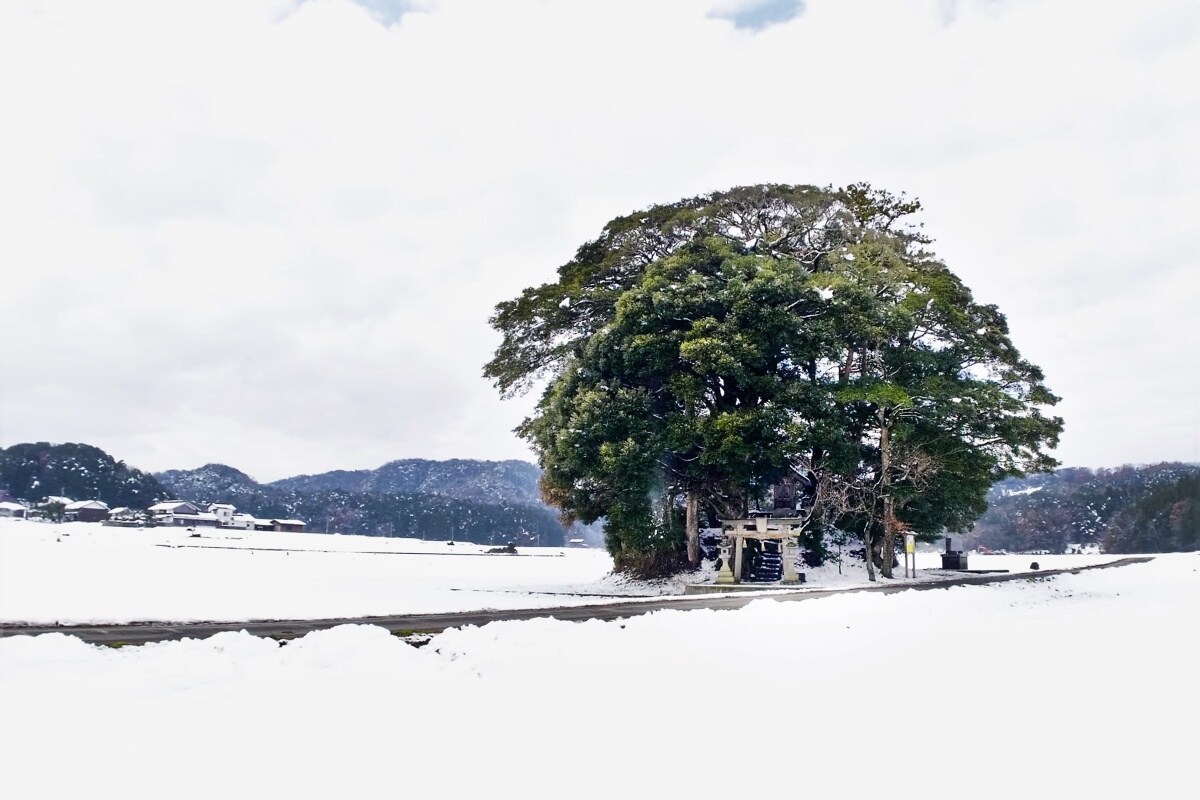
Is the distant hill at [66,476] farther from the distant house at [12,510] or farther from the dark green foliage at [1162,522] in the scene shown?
the dark green foliage at [1162,522]

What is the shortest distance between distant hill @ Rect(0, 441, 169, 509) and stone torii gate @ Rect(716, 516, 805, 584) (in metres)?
102

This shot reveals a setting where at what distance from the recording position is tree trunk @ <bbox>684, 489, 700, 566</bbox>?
2677cm

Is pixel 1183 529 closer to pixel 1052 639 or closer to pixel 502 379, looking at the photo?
pixel 502 379

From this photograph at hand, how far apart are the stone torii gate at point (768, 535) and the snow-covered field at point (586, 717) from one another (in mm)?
14032

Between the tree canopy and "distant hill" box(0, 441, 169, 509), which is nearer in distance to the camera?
the tree canopy

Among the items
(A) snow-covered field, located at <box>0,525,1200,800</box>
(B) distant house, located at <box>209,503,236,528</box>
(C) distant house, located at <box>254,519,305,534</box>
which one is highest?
(A) snow-covered field, located at <box>0,525,1200,800</box>

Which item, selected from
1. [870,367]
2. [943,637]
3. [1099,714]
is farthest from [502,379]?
[1099,714]

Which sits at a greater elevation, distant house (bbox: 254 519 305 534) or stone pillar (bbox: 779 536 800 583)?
stone pillar (bbox: 779 536 800 583)

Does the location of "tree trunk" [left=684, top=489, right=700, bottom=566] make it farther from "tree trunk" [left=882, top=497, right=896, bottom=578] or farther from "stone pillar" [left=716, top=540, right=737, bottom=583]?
"tree trunk" [left=882, top=497, right=896, bottom=578]

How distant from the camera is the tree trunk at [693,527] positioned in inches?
1054

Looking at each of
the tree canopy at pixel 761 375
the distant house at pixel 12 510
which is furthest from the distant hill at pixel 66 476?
the tree canopy at pixel 761 375

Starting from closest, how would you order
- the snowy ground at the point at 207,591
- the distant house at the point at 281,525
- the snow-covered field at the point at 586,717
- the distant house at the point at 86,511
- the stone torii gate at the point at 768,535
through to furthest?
1. the snow-covered field at the point at 586,717
2. the snowy ground at the point at 207,591
3. the stone torii gate at the point at 768,535
4. the distant house at the point at 86,511
5. the distant house at the point at 281,525

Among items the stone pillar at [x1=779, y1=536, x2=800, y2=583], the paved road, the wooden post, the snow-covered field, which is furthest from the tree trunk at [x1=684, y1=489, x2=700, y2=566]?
the snow-covered field

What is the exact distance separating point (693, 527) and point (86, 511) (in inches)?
3469
